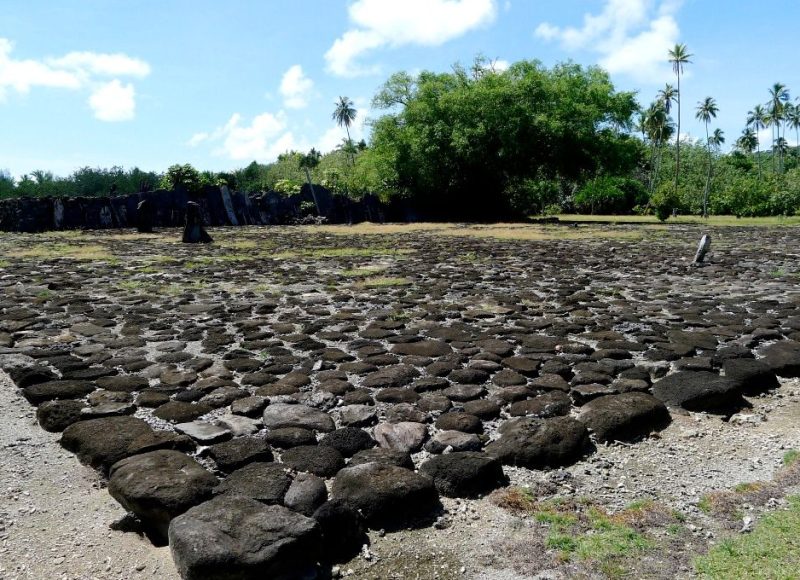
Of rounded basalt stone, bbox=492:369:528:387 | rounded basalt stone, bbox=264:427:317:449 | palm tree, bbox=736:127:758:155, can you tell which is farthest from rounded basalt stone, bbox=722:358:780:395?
palm tree, bbox=736:127:758:155

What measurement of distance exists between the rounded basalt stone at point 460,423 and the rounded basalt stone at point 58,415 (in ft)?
8.47

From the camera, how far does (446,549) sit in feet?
9.89

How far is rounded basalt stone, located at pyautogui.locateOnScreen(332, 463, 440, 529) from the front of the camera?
3.26 metres

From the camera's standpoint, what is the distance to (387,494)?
3.32 m

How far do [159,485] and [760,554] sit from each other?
2882 mm

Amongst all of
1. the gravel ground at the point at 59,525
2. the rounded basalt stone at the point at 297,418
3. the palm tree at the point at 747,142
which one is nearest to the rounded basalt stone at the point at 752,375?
the rounded basalt stone at the point at 297,418

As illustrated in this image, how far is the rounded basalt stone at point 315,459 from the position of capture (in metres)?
3.77

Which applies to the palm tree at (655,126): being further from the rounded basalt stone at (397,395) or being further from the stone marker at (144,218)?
the rounded basalt stone at (397,395)

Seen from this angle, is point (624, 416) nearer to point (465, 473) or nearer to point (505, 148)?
point (465, 473)

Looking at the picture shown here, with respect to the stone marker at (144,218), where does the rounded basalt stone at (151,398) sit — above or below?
below

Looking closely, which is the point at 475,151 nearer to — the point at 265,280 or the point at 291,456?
the point at 265,280

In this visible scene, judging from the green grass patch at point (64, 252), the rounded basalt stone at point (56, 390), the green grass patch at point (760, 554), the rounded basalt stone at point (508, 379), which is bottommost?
the green grass patch at point (760, 554)

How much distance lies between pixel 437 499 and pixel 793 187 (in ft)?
148

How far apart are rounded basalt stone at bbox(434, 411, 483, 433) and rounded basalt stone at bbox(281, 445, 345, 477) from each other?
0.82m
